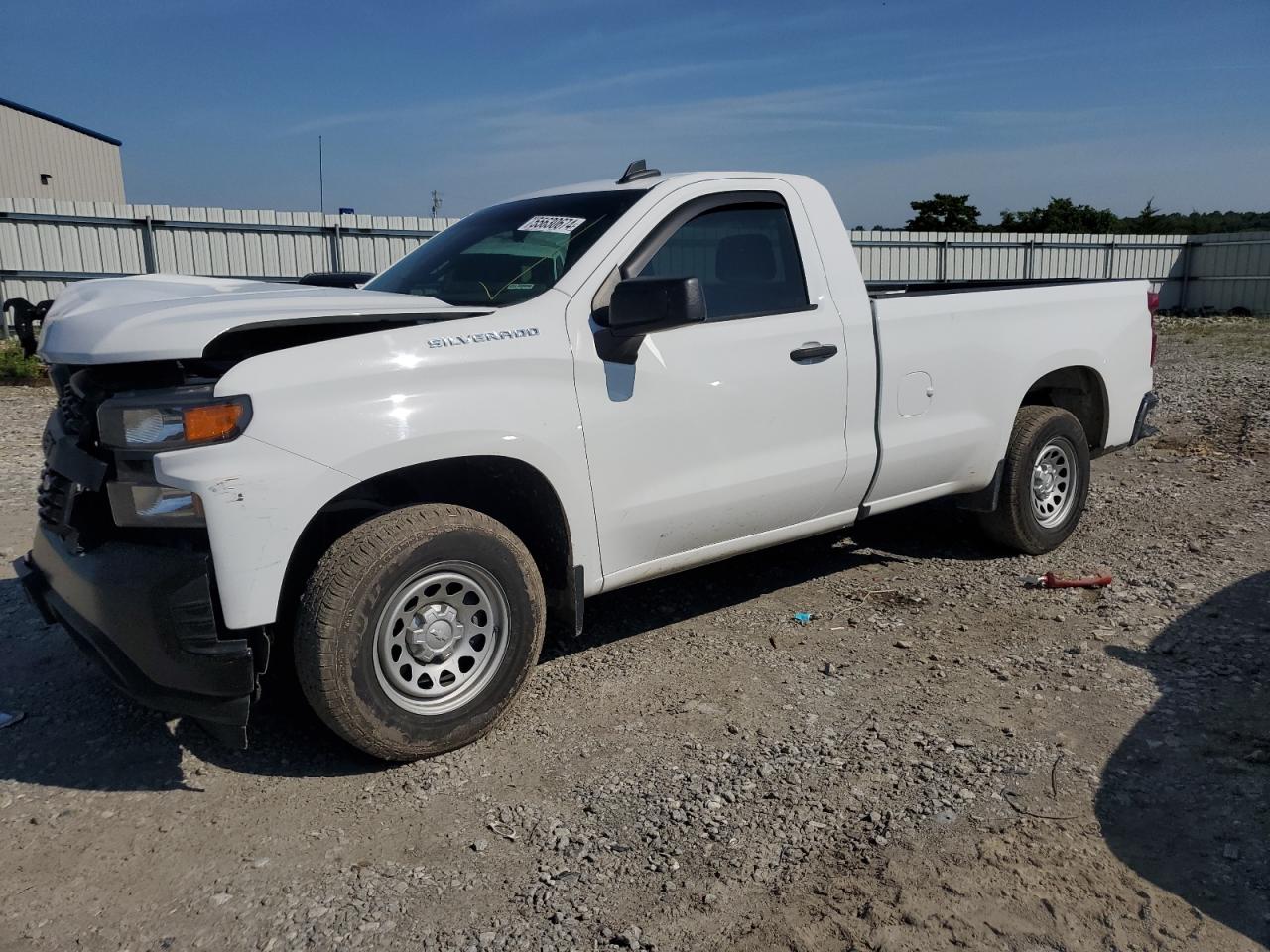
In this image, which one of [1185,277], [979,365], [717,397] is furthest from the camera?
[1185,277]

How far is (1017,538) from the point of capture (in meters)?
5.71

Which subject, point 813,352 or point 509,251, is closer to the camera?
point 509,251

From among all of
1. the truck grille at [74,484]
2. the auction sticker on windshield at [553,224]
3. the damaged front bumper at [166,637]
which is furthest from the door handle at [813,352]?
the truck grille at [74,484]

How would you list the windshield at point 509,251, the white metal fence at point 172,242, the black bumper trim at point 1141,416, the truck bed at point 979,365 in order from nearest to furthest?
the windshield at point 509,251, the truck bed at point 979,365, the black bumper trim at point 1141,416, the white metal fence at point 172,242

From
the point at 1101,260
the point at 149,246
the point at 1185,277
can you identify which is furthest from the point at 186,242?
the point at 1185,277

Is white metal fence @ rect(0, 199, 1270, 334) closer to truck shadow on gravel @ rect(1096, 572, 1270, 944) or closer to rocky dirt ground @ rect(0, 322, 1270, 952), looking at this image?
truck shadow on gravel @ rect(1096, 572, 1270, 944)

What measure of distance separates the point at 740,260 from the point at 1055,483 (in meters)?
2.49

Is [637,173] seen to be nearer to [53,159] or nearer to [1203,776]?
[1203,776]

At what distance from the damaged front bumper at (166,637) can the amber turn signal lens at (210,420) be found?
0.36 m

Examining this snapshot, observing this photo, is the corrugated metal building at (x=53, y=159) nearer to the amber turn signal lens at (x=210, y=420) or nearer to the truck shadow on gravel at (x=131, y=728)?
the truck shadow on gravel at (x=131, y=728)

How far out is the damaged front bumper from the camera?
313cm

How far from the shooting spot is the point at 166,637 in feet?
10.4

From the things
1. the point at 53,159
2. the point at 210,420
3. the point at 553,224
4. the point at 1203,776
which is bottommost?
the point at 1203,776

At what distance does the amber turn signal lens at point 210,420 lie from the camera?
3.06m
